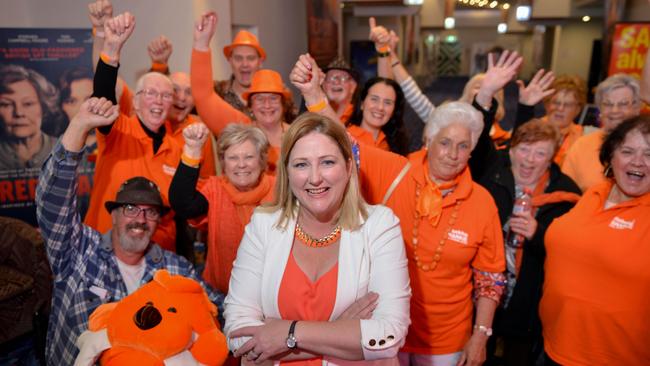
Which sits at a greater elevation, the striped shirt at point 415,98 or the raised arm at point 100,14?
the raised arm at point 100,14

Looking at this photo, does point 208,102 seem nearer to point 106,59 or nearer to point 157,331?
point 106,59

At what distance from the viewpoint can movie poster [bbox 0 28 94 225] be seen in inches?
151

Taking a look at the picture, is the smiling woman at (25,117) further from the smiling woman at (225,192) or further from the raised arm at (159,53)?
the smiling woman at (225,192)

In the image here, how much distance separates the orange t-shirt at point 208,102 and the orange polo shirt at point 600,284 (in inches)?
66.8

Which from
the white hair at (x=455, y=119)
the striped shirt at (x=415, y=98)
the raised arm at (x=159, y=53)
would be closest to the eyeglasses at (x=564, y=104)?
the striped shirt at (x=415, y=98)

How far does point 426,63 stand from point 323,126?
1944cm

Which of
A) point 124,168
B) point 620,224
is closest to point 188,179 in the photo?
point 124,168

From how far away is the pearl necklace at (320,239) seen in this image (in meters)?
1.59

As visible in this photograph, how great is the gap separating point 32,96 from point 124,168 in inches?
72.8

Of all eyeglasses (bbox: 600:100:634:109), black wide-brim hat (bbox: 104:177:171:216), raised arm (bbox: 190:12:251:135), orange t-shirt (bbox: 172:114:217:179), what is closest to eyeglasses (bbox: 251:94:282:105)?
raised arm (bbox: 190:12:251:135)

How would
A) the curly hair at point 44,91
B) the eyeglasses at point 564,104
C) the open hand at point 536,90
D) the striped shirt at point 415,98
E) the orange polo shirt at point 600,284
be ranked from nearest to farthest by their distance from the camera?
the orange polo shirt at point 600,284 < the open hand at point 536,90 < the striped shirt at point 415,98 < the eyeglasses at point 564,104 < the curly hair at point 44,91

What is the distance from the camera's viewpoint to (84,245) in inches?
82.0

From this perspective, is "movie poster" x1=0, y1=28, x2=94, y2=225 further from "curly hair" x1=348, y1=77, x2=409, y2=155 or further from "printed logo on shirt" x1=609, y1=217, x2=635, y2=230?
"printed logo on shirt" x1=609, y1=217, x2=635, y2=230

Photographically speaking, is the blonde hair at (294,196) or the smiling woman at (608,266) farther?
the smiling woman at (608,266)
